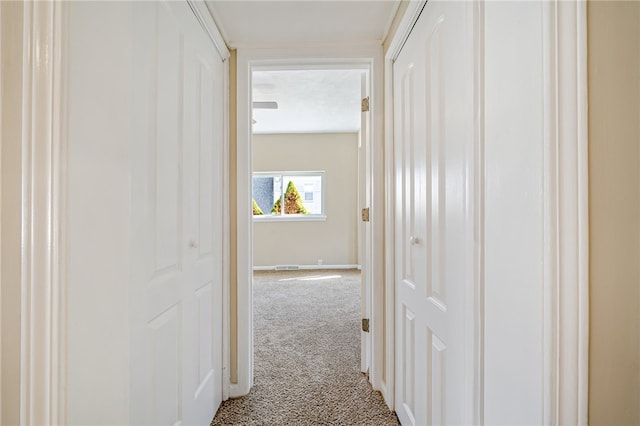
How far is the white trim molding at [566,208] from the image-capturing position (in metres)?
0.48

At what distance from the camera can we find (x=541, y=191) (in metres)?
0.51

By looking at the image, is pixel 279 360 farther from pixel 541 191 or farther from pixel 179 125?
pixel 541 191

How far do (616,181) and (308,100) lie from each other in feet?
12.4

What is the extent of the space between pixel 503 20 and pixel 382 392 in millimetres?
1851

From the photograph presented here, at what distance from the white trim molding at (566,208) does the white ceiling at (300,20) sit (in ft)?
3.98

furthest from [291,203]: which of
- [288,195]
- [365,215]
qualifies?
[365,215]

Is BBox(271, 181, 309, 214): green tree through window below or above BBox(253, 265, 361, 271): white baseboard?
above

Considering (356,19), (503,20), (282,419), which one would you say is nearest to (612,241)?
(503,20)

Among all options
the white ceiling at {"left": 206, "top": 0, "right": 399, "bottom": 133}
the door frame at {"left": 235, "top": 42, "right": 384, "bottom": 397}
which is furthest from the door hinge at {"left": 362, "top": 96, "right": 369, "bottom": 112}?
the white ceiling at {"left": 206, "top": 0, "right": 399, "bottom": 133}

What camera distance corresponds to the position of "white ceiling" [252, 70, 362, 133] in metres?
3.20

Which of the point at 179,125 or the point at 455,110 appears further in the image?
the point at 179,125

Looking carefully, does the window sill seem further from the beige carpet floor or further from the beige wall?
the beige wall

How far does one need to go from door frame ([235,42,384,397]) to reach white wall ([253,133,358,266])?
155 inches

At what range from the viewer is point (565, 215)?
1.60 ft
